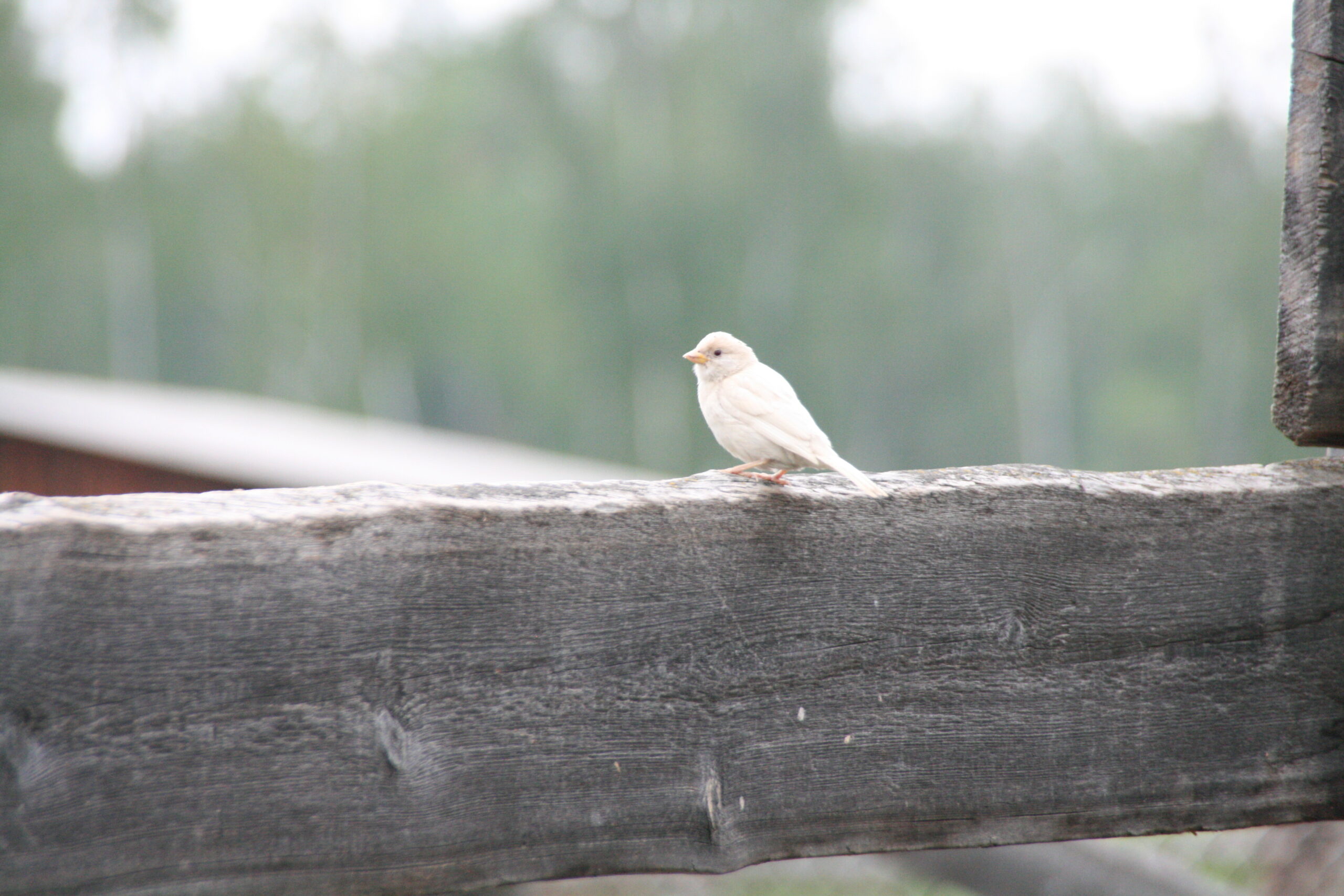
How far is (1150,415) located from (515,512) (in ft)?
87.4

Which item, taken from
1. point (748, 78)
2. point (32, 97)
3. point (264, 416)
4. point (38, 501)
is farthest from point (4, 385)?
point (748, 78)

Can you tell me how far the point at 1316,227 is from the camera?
4.27ft

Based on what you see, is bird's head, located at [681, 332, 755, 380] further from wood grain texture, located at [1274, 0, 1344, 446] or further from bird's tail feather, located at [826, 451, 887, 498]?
wood grain texture, located at [1274, 0, 1344, 446]

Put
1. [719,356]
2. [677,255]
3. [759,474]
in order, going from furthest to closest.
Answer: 1. [677,255]
2. [719,356]
3. [759,474]

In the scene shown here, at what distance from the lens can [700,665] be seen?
1.19 m

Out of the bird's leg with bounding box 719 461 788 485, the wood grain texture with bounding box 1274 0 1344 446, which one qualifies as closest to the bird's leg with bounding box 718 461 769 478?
the bird's leg with bounding box 719 461 788 485

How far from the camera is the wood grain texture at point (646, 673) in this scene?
3.33 ft

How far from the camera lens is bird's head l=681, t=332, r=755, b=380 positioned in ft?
7.92

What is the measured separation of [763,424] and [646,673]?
77 centimetres

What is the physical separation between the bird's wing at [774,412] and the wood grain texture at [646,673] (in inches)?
16.4

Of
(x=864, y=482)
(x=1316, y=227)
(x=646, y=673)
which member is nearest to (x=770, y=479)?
(x=864, y=482)

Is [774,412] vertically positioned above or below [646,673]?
above

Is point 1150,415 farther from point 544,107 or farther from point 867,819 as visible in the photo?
point 867,819

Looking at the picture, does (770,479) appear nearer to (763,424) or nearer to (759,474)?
(759,474)
